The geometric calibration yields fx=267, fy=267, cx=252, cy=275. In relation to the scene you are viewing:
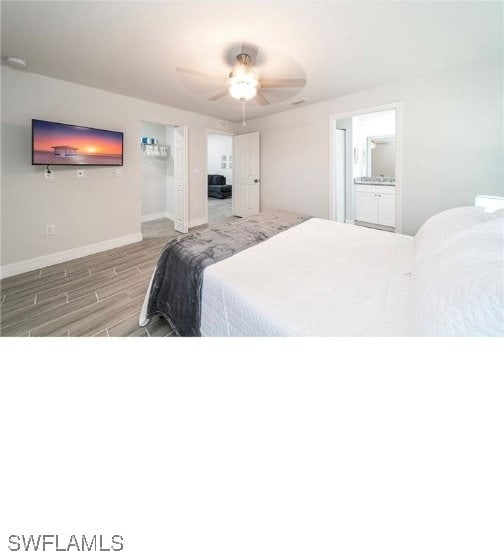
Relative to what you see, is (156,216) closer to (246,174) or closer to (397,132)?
(246,174)

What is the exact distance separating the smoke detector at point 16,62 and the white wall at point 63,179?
0.14 meters

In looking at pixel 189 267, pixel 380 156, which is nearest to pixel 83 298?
pixel 189 267

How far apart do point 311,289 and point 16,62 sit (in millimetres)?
3503

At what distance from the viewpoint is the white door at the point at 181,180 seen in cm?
449

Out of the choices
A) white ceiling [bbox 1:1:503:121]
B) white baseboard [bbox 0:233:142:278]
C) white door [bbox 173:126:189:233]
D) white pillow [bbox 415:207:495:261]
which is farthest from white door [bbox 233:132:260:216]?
white pillow [bbox 415:207:495:261]

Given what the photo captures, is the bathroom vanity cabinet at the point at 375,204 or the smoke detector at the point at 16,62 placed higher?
the smoke detector at the point at 16,62

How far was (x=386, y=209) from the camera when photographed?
4539 mm

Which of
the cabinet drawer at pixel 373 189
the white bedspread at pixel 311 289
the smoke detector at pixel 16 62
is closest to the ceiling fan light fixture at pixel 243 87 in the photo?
the white bedspread at pixel 311 289

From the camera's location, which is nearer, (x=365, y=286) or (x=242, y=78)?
(x=365, y=286)

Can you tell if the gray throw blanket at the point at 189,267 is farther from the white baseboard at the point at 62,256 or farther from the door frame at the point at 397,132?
the white baseboard at the point at 62,256
